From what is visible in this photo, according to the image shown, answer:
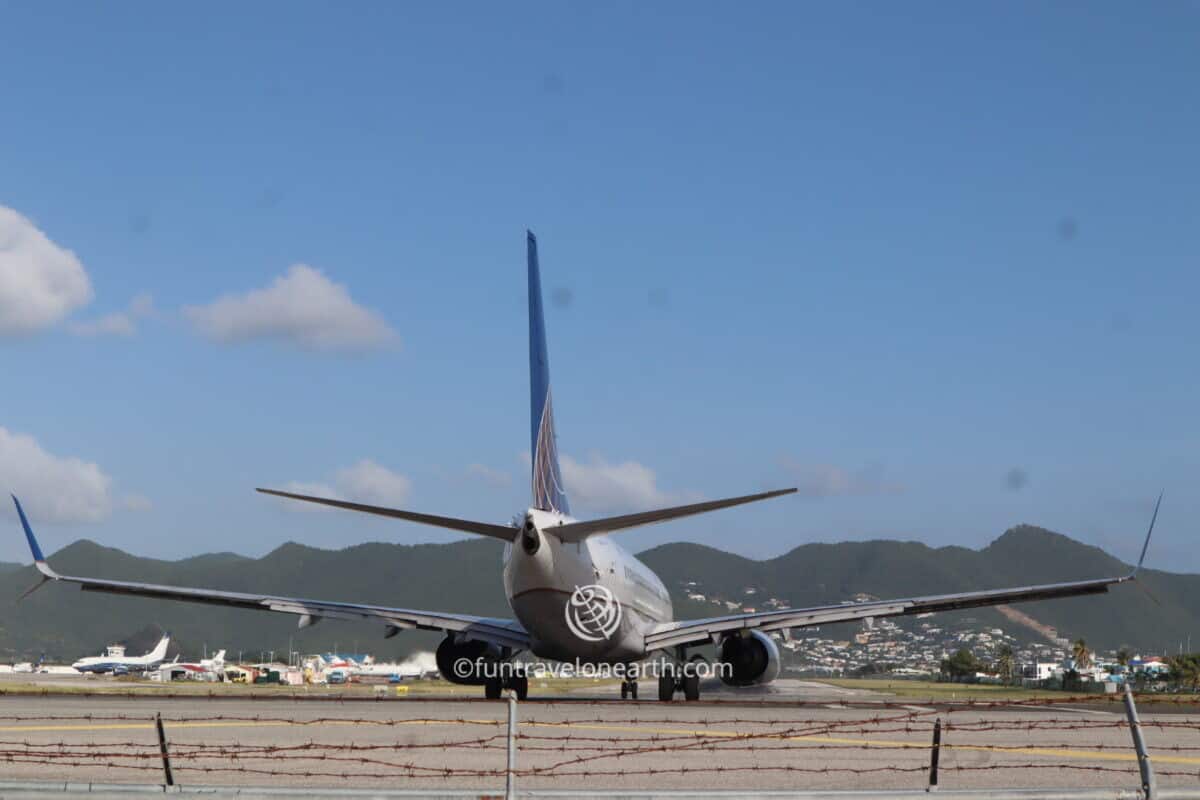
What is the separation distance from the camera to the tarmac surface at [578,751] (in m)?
15.6

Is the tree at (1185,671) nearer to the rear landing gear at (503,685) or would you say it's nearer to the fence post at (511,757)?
the rear landing gear at (503,685)

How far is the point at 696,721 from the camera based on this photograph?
26.6m

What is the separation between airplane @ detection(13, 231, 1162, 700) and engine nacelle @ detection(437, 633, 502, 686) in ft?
0.09

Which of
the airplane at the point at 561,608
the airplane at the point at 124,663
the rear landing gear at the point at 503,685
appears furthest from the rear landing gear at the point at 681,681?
the airplane at the point at 124,663

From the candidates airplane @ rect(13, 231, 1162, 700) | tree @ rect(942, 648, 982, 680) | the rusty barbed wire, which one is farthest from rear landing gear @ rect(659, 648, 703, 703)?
tree @ rect(942, 648, 982, 680)

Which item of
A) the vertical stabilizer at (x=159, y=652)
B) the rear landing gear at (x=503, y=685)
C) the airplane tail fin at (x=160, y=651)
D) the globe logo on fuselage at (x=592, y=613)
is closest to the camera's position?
the globe logo on fuselage at (x=592, y=613)

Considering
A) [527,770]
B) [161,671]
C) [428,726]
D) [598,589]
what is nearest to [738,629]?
[598,589]

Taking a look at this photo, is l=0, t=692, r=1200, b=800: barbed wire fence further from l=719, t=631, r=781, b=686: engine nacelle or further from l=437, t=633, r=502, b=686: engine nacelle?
l=437, t=633, r=502, b=686: engine nacelle

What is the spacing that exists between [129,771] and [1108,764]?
42.0 feet

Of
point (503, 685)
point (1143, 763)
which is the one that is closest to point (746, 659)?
point (503, 685)

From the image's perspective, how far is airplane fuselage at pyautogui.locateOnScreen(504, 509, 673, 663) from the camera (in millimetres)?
32094

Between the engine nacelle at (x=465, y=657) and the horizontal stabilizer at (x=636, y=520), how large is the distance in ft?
27.0

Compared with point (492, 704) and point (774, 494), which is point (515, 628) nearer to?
point (492, 704)

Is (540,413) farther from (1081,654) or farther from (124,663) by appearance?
(1081,654)
